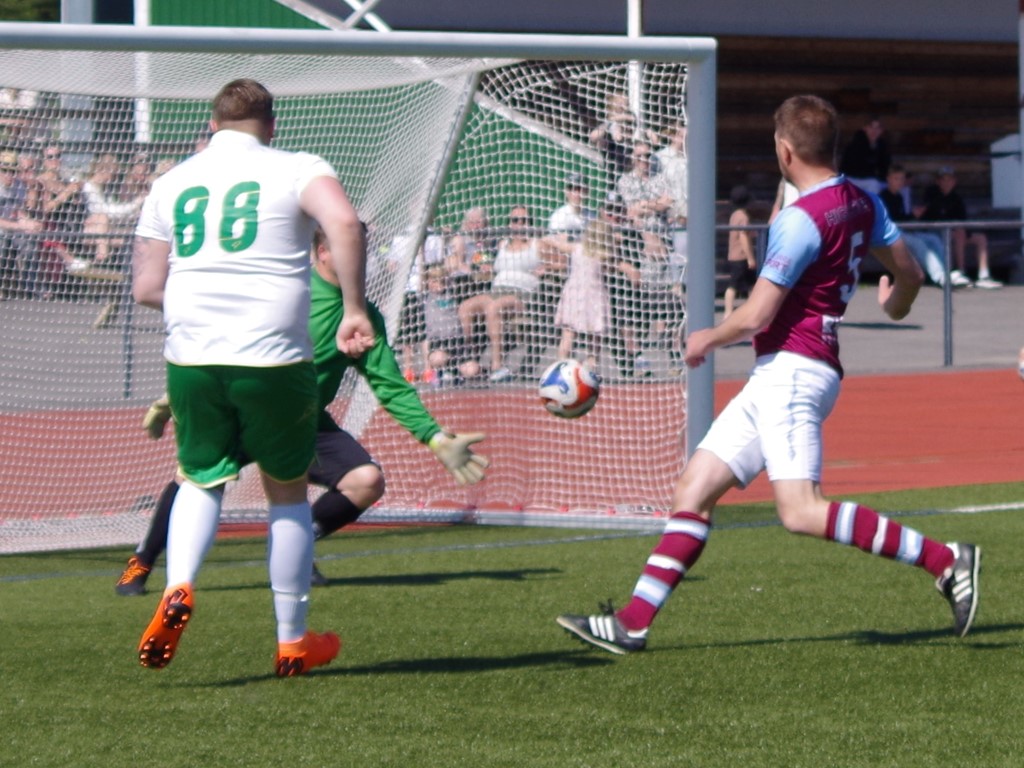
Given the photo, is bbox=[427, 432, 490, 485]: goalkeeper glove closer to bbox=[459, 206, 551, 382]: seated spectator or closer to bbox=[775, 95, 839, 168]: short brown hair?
bbox=[775, 95, 839, 168]: short brown hair

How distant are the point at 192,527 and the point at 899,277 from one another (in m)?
2.52

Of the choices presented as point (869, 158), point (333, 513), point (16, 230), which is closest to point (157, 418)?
point (333, 513)

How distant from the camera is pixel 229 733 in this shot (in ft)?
16.2

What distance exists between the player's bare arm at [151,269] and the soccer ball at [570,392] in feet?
8.25

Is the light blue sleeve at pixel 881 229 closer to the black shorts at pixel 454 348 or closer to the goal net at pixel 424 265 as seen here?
the goal net at pixel 424 265

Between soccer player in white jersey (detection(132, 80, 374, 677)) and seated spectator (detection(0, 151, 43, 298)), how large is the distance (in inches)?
154

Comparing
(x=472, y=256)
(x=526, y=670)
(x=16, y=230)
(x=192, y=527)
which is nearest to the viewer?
(x=192, y=527)

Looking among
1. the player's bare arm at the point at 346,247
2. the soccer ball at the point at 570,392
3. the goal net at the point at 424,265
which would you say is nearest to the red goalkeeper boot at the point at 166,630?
the player's bare arm at the point at 346,247

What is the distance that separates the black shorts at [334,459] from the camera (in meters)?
7.64

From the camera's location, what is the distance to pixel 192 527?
5.49m

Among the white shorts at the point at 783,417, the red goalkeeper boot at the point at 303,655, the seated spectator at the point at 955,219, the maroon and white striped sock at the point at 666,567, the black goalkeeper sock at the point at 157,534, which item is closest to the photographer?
the red goalkeeper boot at the point at 303,655

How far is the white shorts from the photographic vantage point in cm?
577

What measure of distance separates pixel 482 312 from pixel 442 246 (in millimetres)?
447

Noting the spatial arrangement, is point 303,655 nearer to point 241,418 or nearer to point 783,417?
point 241,418
